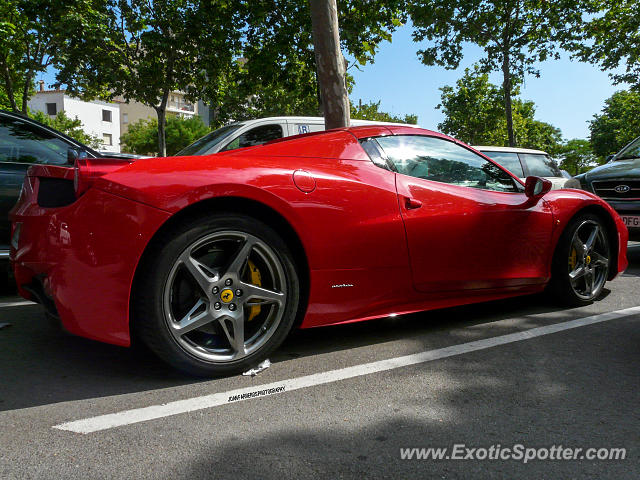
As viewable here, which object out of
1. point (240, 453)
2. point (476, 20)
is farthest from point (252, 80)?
point (240, 453)

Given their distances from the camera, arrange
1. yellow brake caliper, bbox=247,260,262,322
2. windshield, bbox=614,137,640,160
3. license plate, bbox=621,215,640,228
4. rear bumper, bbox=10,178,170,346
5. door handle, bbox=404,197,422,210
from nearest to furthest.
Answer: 1. rear bumper, bbox=10,178,170,346
2. yellow brake caliper, bbox=247,260,262,322
3. door handle, bbox=404,197,422,210
4. license plate, bbox=621,215,640,228
5. windshield, bbox=614,137,640,160

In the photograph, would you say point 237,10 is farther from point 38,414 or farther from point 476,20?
point 38,414

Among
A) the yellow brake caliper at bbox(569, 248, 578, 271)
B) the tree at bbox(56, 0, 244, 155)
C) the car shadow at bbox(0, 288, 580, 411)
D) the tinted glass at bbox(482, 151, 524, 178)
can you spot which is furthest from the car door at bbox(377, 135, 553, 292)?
the tree at bbox(56, 0, 244, 155)

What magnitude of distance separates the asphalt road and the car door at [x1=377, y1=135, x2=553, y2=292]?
1.39 feet

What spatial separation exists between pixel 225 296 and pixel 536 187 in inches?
96.9

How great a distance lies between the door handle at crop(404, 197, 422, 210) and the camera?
321 cm

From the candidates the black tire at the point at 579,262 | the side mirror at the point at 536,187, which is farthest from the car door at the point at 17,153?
the black tire at the point at 579,262

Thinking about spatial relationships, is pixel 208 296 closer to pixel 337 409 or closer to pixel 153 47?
pixel 337 409

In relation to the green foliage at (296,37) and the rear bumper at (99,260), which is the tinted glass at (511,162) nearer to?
the green foliage at (296,37)

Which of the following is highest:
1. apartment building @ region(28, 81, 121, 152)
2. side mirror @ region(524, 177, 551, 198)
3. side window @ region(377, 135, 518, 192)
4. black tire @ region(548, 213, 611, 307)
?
apartment building @ region(28, 81, 121, 152)

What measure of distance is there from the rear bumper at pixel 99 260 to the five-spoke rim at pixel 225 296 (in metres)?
0.20

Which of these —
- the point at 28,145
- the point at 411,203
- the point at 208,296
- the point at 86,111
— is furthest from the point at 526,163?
the point at 86,111

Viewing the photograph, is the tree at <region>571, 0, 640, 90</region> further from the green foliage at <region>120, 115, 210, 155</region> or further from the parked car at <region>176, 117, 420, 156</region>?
the green foliage at <region>120, 115, 210, 155</region>

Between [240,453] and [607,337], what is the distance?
103 inches
